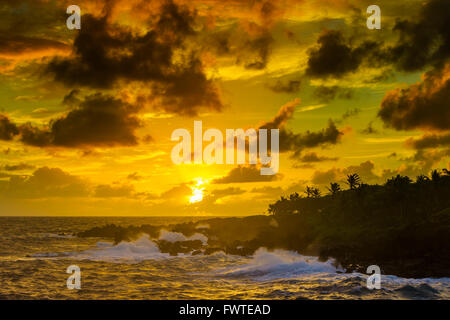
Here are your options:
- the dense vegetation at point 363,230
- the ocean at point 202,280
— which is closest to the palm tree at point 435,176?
the dense vegetation at point 363,230

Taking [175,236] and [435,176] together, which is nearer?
[435,176]

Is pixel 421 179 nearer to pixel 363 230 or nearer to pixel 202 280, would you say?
pixel 363 230

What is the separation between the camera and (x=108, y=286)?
31094mm

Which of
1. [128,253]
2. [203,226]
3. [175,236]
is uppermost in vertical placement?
[203,226]

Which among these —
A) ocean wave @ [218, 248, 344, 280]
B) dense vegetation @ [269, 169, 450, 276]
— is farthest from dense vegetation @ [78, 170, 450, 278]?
ocean wave @ [218, 248, 344, 280]

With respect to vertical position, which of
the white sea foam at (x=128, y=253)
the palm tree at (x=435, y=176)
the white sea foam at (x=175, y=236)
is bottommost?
the white sea foam at (x=128, y=253)

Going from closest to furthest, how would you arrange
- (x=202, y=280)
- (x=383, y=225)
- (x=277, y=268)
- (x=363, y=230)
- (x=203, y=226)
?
(x=202, y=280)
(x=277, y=268)
(x=363, y=230)
(x=383, y=225)
(x=203, y=226)

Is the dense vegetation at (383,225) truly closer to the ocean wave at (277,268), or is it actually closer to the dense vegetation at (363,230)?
the dense vegetation at (363,230)

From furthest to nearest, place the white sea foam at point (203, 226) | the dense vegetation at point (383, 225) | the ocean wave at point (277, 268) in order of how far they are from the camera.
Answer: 1. the white sea foam at point (203, 226)
2. the dense vegetation at point (383, 225)
3. the ocean wave at point (277, 268)

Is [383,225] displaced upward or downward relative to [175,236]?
upward

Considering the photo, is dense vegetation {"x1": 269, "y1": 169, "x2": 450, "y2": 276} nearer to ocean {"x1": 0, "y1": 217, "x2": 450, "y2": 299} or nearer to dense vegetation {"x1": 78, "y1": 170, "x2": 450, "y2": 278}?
dense vegetation {"x1": 78, "y1": 170, "x2": 450, "y2": 278}

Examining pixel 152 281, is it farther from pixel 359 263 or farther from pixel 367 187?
pixel 367 187

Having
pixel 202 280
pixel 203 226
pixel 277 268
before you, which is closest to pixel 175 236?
pixel 203 226
